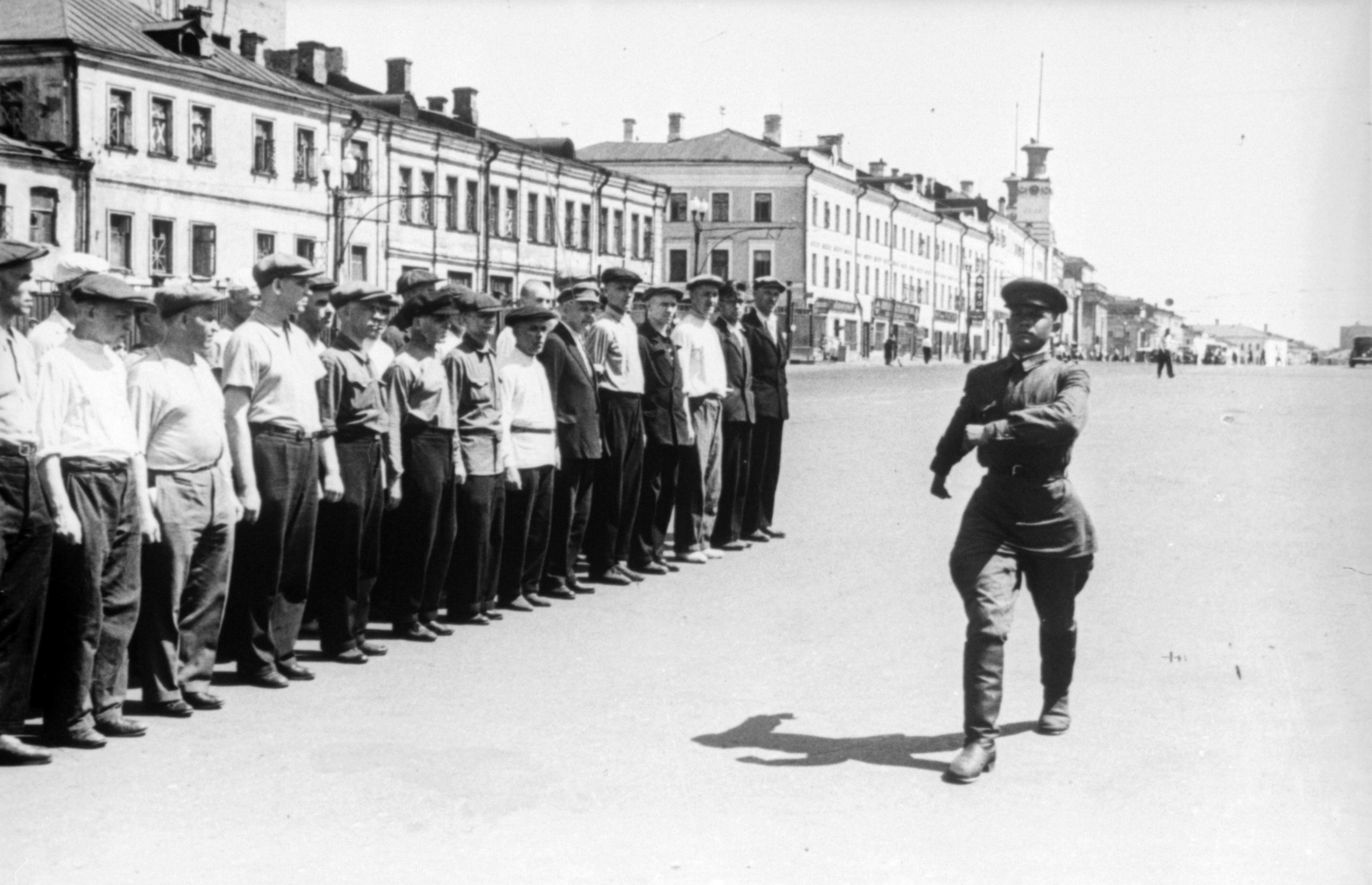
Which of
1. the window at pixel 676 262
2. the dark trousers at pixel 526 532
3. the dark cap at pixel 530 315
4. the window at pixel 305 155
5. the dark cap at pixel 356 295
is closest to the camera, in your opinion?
the dark cap at pixel 356 295

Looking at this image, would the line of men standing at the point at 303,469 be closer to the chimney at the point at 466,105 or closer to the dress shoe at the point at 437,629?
the dress shoe at the point at 437,629

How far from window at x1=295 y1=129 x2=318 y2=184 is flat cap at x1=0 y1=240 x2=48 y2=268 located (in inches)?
1663

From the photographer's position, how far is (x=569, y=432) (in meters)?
9.91

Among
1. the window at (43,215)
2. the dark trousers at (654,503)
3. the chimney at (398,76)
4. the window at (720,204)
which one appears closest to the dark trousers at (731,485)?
the dark trousers at (654,503)

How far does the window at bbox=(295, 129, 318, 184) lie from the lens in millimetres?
46750

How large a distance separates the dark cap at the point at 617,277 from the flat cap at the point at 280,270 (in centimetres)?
344

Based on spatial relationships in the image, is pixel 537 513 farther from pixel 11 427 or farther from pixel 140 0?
pixel 140 0

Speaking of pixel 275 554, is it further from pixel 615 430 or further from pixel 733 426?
pixel 733 426

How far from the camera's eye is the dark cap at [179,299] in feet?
21.6

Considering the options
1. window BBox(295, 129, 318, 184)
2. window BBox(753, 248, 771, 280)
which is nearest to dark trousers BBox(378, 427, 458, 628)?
window BBox(295, 129, 318, 184)

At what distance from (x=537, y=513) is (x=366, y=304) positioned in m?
2.15

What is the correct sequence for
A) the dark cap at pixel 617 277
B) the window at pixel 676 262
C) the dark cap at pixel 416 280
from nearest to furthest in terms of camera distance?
1. the dark cap at pixel 416 280
2. the dark cap at pixel 617 277
3. the window at pixel 676 262

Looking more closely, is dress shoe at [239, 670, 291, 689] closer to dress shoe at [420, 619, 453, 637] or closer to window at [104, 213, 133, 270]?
dress shoe at [420, 619, 453, 637]

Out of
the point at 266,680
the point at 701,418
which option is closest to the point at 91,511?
the point at 266,680
